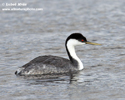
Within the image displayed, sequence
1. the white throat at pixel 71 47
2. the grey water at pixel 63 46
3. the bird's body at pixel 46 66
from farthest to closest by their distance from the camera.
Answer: the white throat at pixel 71 47 < the bird's body at pixel 46 66 < the grey water at pixel 63 46

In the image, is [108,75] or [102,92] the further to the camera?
[108,75]

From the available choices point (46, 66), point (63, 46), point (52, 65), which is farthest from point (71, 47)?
point (63, 46)

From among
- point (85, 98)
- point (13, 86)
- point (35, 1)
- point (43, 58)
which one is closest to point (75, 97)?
point (85, 98)

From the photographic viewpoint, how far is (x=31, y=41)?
1792 cm

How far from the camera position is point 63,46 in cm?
1695

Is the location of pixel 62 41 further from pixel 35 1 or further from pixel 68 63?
pixel 35 1

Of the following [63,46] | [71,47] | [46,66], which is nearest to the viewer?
[46,66]

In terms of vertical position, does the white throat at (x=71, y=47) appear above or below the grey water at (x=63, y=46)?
above

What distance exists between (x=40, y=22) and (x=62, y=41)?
491cm

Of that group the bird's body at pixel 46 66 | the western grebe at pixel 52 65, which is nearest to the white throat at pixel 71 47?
the western grebe at pixel 52 65

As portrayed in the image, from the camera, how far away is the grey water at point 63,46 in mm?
10422

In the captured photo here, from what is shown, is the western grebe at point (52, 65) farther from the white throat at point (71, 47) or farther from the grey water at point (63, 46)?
the grey water at point (63, 46)

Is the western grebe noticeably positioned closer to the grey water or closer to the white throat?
the white throat

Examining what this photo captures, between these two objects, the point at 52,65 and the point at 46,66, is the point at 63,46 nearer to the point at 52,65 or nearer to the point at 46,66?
the point at 52,65
